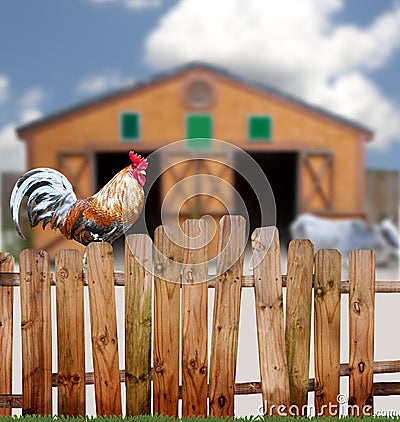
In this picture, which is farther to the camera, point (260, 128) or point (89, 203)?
point (260, 128)

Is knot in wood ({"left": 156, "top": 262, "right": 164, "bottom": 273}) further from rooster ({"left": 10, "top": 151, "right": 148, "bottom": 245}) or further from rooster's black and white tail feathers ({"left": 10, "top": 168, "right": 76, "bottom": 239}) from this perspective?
rooster's black and white tail feathers ({"left": 10, "top": 168, "right": 76, "bottom": 239})

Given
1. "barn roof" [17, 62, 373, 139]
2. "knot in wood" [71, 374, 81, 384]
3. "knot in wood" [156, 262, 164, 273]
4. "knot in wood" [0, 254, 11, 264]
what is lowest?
"knot in wood" [71, 374, 81, 384]

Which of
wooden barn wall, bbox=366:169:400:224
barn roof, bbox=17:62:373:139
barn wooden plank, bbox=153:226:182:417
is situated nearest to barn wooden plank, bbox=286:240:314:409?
barn wooden plank, bbox=153:226:182:417

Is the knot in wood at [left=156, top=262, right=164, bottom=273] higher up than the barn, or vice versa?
the barn

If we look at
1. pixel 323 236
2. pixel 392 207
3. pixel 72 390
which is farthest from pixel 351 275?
pixel 392 207

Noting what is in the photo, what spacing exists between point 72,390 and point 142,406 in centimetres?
45

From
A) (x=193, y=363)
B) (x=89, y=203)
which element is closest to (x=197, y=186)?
(x=89, y=203)

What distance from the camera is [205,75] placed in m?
14.8

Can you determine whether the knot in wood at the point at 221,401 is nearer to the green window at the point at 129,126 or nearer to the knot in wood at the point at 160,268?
the knot in wood at the point at 160,268

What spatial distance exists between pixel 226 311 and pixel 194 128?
11.3m

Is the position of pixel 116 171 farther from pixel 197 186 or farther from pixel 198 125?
pixel 197 186

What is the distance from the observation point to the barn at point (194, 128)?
583 inches

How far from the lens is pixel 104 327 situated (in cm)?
388

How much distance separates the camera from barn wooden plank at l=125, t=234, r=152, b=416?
3.82m
